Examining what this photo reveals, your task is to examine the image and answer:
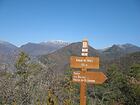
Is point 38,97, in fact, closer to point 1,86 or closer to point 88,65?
point 1,86

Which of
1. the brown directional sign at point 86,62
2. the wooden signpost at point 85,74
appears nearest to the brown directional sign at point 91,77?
the wooden signpost at point 85,74

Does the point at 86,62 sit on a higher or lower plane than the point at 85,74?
higher

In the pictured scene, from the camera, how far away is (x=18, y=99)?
312 inches

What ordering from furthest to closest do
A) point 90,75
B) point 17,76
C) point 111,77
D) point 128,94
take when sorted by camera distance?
point 111,77, point 128,94, point 17,76, point 90,75

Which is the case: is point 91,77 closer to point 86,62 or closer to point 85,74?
point 85,74

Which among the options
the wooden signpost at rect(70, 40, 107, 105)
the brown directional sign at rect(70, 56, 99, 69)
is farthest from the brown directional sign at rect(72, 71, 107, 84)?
the brown directional sign at rect(70, 56, 99, 69)

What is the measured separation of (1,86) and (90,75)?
345cm

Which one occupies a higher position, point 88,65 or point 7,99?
point 88,65

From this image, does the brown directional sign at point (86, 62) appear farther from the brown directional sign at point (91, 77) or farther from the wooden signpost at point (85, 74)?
the brown directional sign at point (91, 77)

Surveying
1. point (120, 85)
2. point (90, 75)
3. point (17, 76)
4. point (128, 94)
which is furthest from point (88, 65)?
point (120, 85)

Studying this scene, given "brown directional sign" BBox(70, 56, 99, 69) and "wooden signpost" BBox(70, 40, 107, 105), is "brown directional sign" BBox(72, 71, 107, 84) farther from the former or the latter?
"brown directional sign" BBox(70, 56, 99, 69)

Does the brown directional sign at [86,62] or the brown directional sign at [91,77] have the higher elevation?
the brown directional sign at [86,62]

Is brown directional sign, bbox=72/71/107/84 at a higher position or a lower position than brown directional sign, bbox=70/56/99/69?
lower

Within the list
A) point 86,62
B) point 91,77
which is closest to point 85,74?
point 91,77
